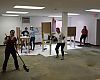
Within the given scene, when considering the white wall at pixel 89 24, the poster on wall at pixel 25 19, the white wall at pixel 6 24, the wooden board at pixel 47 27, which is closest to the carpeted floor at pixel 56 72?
the wooden board at pixel 47 27

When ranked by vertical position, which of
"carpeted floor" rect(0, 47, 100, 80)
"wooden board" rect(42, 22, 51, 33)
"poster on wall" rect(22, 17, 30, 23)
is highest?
"poster on wall" rect(22, 17, 30, 23)

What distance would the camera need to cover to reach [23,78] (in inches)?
225

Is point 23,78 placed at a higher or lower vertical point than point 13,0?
lower

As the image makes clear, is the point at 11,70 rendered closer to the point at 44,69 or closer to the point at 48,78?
the point at 44,69

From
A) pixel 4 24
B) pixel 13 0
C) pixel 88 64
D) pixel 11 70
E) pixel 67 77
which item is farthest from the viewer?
pixel 4 24

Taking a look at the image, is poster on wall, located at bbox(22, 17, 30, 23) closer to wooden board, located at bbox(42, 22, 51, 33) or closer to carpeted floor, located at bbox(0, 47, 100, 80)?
wooden board, located at bbox(42, 22, 51, 33)

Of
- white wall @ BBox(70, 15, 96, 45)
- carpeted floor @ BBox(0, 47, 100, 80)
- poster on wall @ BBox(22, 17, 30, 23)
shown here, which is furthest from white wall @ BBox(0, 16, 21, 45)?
carpeted floor @ BBox(0, 47, 100, 80)

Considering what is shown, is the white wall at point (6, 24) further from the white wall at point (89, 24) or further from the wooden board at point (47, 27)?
the white wall at point (89, 24)

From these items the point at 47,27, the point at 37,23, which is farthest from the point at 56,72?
the point at 37,23

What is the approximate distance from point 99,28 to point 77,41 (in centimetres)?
314

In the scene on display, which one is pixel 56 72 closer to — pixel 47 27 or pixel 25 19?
pixel 47 27

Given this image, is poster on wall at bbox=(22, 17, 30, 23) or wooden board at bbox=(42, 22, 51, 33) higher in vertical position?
poster on wall at bbox=(22, 17, 30, 23)

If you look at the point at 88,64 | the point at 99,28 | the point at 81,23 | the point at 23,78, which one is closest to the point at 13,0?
the point at 23,78

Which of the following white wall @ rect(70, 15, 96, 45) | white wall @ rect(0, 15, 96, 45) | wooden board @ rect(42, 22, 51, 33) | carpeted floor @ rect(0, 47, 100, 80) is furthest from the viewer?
white wall @ rect(0, 15, 96, 45)
